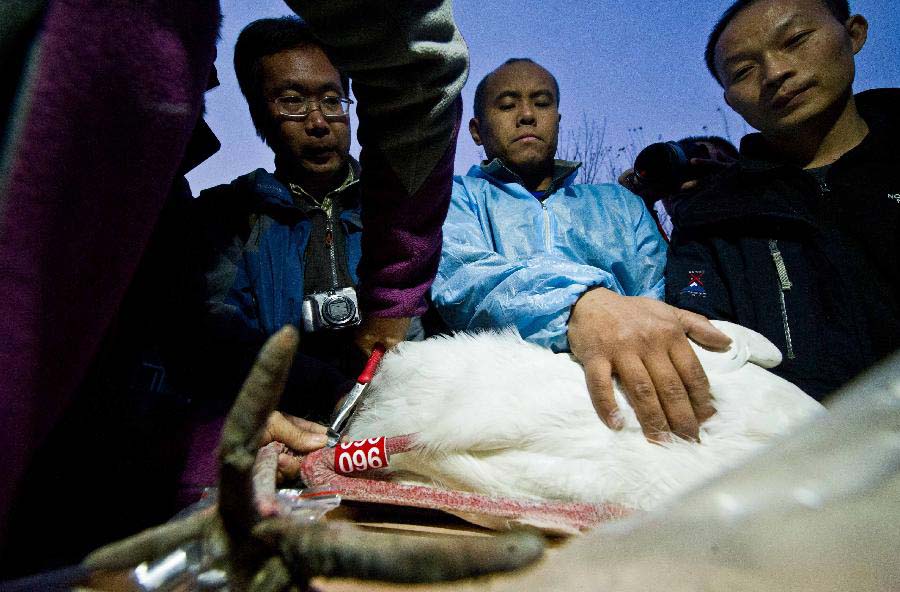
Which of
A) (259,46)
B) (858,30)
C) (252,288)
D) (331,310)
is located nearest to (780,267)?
(858,30)

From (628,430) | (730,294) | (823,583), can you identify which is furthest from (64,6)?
(730,294)

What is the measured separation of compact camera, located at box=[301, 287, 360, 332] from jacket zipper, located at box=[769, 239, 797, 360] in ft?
3.13

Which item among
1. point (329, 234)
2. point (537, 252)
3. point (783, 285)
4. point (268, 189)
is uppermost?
point (268, 189)

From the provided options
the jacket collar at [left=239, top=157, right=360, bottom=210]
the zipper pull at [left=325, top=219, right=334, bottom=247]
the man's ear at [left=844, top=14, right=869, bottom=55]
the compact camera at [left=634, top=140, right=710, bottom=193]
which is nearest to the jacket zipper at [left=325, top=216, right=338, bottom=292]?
the zipper pull at [left=325, top=219, right=334, bottom=247]

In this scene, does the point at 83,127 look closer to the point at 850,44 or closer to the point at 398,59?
the point at 398,59

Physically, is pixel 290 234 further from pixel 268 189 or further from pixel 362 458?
pixel 362 458

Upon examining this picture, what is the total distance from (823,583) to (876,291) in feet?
3.48

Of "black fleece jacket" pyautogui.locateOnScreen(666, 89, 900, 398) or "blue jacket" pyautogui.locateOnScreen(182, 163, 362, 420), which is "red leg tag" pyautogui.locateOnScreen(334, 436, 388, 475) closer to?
"blue jacket" pyautogui.locateOnScreen(182, 163, 362, 420)

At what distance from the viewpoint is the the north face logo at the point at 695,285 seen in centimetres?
108

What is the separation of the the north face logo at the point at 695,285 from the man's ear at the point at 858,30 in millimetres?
959

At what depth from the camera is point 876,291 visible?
1.00m

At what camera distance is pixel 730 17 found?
1409 mm

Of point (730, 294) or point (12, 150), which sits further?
point (730, 294)

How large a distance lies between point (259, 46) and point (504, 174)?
935mm
